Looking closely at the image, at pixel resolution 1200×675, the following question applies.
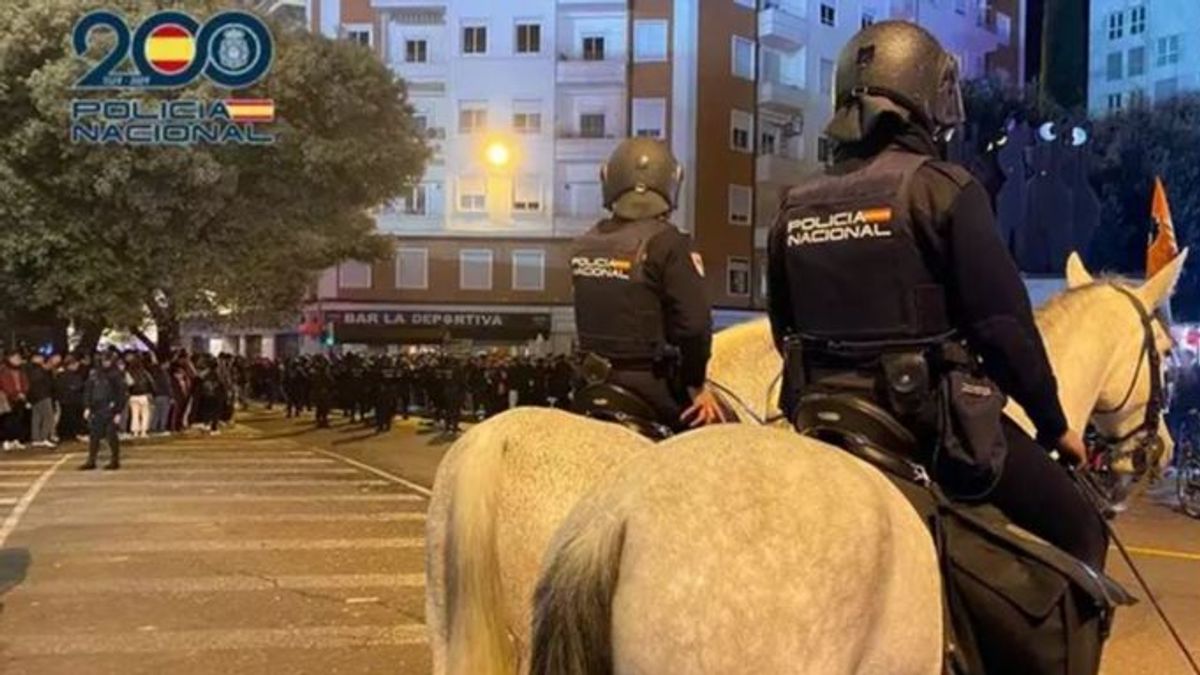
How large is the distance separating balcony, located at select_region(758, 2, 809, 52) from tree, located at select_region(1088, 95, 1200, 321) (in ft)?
43.8

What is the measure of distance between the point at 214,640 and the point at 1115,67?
61401 millimetres

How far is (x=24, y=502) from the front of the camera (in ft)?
52.2

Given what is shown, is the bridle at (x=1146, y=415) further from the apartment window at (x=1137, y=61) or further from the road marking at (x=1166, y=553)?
the apartment window at (x=1137, y=61)

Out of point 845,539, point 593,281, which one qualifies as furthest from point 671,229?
point 845,539

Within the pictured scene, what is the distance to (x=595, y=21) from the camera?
1917 inches

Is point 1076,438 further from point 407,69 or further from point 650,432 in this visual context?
point 407,69

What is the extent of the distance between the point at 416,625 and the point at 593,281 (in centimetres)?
450

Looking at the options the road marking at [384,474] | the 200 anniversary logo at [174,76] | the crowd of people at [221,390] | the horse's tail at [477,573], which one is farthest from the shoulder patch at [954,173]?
the 200 anniversary logo at [174,76]

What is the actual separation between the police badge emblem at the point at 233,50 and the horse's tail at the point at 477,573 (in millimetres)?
27983

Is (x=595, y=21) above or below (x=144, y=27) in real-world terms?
above

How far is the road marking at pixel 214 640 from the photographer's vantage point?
26.6 feet

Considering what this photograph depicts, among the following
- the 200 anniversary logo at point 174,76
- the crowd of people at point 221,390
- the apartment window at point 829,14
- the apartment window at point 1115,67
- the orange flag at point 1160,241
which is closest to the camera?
the orange flag at point 1160,241

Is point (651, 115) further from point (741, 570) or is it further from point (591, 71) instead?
point (741, 570)

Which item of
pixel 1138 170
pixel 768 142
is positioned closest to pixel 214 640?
pixel 1138 170
